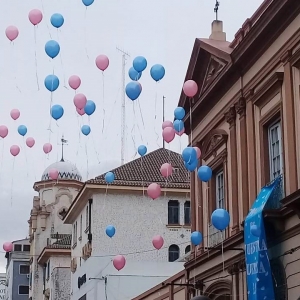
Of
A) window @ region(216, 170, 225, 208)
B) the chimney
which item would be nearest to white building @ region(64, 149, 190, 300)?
window @ region(216, 170, 225, 208)

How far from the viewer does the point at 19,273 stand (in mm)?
89375

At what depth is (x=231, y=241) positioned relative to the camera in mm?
20984

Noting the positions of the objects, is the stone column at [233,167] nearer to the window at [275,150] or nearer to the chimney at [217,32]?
the window at [275,150]

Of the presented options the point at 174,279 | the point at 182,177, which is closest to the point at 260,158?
the point at 174,279

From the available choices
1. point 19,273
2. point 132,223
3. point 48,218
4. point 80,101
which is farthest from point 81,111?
point 19,273

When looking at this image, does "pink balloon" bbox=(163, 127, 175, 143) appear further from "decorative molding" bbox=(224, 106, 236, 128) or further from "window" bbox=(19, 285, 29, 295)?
"window" bbox=(19, 285, 29, 295)

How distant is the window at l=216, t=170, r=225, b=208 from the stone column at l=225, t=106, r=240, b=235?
1.50 m

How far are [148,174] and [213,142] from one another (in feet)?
60.6

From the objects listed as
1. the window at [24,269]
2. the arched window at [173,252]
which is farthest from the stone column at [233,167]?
the window at [24,269]

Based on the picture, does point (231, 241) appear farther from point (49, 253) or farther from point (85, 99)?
point (49, 253)

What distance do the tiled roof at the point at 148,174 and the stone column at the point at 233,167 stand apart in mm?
18501

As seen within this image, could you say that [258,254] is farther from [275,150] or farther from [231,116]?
[231,116]

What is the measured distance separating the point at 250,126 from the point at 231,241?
3026 mm

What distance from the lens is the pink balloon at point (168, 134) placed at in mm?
21234
